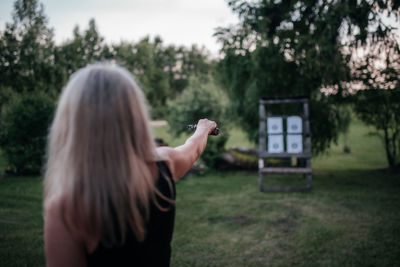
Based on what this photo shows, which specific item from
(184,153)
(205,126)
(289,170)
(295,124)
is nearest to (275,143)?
(295,124)

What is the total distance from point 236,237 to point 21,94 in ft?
30.5

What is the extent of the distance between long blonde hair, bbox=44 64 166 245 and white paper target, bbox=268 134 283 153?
7.19 metres

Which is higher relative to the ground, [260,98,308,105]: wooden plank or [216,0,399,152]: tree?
[216,0,399,152]: tree

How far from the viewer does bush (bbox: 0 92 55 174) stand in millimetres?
9297

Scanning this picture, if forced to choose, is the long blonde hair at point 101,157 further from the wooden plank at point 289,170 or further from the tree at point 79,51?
the tree at point 79,51

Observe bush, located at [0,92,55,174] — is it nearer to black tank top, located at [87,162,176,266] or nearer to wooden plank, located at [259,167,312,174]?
wooden plank, located at [259,167,312,174]

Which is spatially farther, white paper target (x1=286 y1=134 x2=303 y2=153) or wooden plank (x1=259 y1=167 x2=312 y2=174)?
white paper target (x1=286 y1=134 x2=303 y2=153)

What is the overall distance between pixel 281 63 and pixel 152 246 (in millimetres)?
7599

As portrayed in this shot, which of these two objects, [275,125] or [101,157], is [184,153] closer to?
[101,157]

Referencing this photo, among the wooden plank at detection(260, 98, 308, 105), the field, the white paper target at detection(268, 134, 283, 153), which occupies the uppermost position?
the wooden plank at detection(260, 98, 308, 105)

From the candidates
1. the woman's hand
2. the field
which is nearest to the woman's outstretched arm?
the woman's hand

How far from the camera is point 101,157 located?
0.99 meters

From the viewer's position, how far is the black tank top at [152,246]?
1025 mm

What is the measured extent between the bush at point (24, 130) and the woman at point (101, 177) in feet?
30.8
